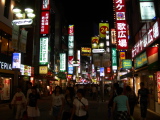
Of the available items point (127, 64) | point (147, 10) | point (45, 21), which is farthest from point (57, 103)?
point (45, 21)

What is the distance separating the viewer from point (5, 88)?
1998 centimetres

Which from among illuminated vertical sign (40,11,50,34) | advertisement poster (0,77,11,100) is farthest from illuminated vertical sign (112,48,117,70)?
advertisement poster (0,77,11,100)

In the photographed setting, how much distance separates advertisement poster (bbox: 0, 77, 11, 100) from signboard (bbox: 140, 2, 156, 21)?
13691 millimetres

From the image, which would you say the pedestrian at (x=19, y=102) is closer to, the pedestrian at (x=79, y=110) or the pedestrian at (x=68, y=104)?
the pedestrian at (x=68, y=104)

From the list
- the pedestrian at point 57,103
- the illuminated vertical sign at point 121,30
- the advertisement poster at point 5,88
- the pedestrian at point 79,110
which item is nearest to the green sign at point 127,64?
the illuminated vertical sign at point 121,30

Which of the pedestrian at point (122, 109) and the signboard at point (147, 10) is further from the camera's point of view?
the signboard at point (147, 10)

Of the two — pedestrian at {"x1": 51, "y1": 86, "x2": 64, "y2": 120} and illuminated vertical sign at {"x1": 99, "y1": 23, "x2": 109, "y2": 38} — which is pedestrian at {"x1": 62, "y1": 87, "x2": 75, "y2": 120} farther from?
illuminated vertical sign at {"x1": 99, "y1": 23, "x2": 109, "y2": 38}

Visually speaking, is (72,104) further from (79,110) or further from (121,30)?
(121,30)

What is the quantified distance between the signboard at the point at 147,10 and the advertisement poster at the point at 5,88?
13691 millimetres

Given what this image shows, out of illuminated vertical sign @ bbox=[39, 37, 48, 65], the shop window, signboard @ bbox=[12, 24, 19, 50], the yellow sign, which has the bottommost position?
the yellow sign

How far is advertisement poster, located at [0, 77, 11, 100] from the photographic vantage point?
18.8m

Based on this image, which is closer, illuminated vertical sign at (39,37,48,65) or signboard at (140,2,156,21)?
signboard at (140,2,156,21)

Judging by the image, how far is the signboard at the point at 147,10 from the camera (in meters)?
12.5

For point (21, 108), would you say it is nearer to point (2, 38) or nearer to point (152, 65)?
point (152, 65)
